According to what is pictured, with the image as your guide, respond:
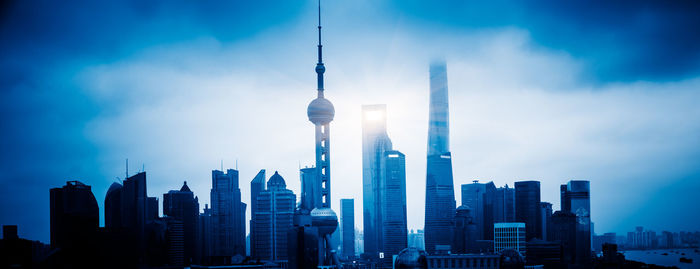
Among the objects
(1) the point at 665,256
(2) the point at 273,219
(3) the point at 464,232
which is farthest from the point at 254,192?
(1) the point at 665,256

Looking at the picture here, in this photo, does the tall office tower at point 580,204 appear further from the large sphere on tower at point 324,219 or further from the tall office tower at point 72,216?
the tall office tower at point 72,216

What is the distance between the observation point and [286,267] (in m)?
57.1

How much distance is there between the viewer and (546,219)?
2532 inches

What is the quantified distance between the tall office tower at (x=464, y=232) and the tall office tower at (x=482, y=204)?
0.55 m

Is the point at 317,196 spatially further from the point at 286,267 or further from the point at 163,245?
the point at 163,245

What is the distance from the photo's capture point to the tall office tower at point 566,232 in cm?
5941

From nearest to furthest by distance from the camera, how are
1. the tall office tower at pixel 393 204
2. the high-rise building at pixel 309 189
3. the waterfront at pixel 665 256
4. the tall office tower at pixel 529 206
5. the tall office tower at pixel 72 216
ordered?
the tall office tower at pixel 72 216, the high-rise building at pixel 309 189, the tall office tower at pixel 529 206, the waterfront at pixel 665 256, the tall office tower at pixel 393 204

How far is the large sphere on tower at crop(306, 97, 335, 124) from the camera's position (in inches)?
1999

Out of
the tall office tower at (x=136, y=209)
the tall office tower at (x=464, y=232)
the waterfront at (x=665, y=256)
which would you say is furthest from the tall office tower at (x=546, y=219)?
the tall office tower at (x=136, y=209)

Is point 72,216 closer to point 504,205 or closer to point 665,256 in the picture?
point 504,205

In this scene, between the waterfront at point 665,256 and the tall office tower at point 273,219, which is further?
the waterfront at point 665,256

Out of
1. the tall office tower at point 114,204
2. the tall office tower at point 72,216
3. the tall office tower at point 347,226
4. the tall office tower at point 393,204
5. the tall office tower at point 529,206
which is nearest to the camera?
the tall office tower at point 72,216

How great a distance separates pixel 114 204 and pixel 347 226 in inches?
1603

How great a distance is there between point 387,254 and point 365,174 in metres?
15.1
